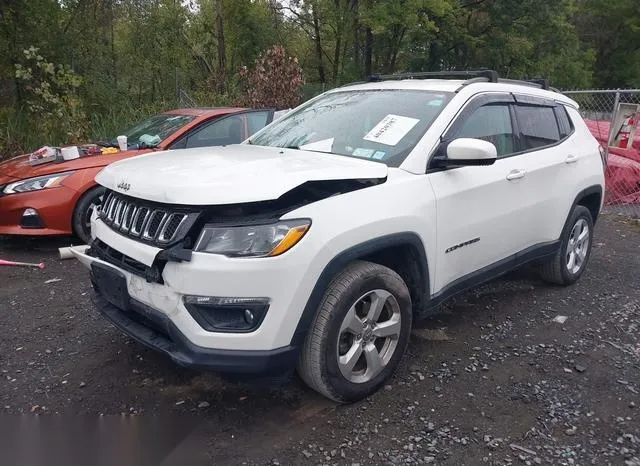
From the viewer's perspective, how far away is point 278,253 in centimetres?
256

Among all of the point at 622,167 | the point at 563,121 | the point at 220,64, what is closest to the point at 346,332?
the point at 563,121

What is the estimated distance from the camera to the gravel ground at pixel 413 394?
8.94 ft

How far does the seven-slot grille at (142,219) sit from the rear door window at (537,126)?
2.76 m

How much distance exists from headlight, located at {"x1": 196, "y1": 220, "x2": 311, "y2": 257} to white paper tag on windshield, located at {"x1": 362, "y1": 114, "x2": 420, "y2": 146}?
1.13m

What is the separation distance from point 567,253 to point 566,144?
942 millimetres

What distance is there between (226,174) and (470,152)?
1.38 metres

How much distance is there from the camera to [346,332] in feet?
9.71

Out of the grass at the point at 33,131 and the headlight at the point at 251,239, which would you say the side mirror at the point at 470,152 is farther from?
the grass at the point at 33,131

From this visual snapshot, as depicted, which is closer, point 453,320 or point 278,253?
point 278,253

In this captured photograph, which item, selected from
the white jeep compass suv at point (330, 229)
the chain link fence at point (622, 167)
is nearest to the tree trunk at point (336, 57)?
the chain link fence at point (622, 167)

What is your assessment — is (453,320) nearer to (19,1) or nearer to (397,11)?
(19,1)

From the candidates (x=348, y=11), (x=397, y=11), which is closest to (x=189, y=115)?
(x=397, y=11)

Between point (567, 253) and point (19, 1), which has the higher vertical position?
point (19, 1)

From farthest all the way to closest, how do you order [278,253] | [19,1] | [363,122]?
[19,1] → [363,122] → [278,253]
